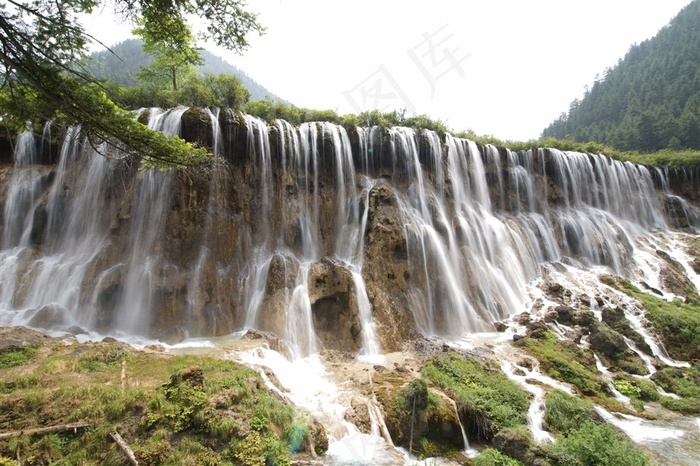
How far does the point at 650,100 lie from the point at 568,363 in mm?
78311

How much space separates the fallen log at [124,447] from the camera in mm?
4640

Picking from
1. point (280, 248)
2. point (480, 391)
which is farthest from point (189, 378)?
point (280, 248)

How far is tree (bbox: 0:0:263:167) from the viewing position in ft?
15.5

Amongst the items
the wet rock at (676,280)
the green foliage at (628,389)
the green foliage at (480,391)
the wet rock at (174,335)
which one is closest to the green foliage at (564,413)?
the green foliage at (480,391)


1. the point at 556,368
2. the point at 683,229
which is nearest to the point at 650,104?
the point at 683,229

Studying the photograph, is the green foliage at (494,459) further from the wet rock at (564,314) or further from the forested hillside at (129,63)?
the forested hillside at (129,63)

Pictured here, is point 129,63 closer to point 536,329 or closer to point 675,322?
point 536,329

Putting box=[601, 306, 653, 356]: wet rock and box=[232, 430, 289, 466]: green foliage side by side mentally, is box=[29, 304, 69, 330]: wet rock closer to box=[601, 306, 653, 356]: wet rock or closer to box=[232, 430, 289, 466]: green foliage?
box=[232, 430, 289, 466]: green foliage

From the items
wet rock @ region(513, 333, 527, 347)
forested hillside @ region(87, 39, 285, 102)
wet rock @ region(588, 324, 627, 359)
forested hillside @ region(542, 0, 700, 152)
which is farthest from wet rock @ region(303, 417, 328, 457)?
forested hillside @ region(542, 0, 700, 152)

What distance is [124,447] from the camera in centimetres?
475

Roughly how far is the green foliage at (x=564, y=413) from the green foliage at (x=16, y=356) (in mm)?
11216

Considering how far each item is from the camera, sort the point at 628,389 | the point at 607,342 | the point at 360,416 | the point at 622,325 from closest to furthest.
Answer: the point at 360,416 → the point at 628,389 → the point at 607,342 → the point at 622,325

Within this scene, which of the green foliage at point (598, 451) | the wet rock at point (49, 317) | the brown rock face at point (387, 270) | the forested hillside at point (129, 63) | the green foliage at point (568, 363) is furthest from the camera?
the forested hillside at point (129, 63)

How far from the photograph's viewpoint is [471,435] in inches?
279
